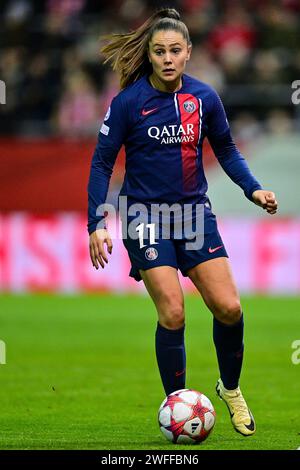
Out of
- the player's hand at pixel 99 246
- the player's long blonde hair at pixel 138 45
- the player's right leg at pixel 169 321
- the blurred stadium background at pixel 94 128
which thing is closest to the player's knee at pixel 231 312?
the player's right leg at pixel 169 321

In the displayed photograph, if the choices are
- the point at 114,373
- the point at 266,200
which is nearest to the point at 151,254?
the point at 266,200

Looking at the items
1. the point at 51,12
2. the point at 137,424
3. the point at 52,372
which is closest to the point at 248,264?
the point at 51,12

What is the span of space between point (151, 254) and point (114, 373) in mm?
3790

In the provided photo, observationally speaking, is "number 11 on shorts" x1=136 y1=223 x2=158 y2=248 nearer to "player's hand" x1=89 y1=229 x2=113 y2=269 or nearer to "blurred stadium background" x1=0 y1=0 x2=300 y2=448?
"player's hand" x1=89 y1=229 x2=113 y2=269

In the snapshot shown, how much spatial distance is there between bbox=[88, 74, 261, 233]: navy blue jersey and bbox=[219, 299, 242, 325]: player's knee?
0.68 m

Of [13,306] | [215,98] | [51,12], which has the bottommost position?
[13,306]

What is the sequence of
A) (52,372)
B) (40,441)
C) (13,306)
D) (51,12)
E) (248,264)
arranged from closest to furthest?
(40,441), (52,372), (13,306), (248,264), (51,12)

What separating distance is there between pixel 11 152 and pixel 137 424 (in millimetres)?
11973

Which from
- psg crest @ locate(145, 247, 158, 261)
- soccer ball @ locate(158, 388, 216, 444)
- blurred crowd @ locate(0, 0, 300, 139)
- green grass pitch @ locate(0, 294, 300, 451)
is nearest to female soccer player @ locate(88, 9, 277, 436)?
psg crest @ locate(145, 247, 158, 261)

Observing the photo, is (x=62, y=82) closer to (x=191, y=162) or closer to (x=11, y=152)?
(x=11, y=152)

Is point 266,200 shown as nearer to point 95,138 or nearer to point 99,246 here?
point 99,246

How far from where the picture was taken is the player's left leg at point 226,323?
22.4ft

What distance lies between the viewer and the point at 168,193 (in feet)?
22.9

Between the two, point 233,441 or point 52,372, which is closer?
point 233,441
